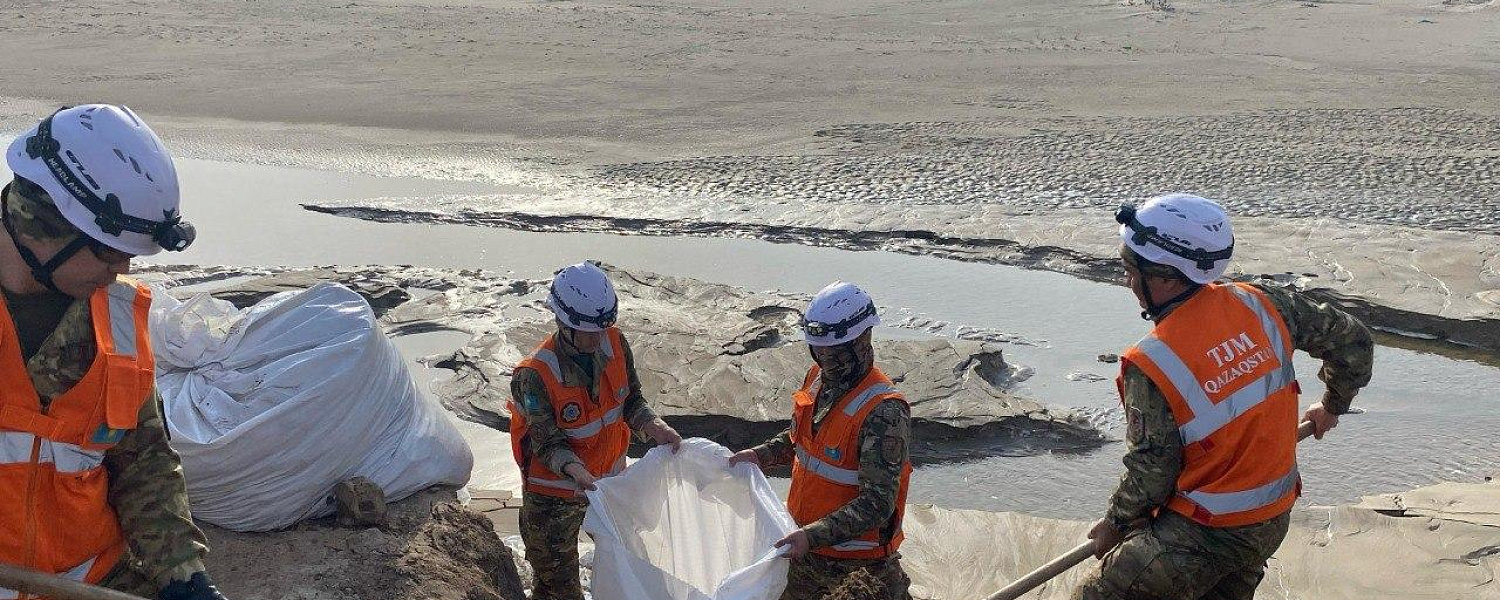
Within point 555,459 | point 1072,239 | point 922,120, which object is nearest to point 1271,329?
point 555,459

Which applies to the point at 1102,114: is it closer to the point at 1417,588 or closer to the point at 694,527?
the point at 1417,588

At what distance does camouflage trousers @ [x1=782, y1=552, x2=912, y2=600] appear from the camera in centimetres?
355

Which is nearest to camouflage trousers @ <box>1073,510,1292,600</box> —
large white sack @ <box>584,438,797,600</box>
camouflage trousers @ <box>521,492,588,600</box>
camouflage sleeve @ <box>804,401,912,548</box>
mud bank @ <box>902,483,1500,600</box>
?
camouflage sleeve @ <box>804,401,912,548</box>

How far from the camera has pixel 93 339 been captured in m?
2.25

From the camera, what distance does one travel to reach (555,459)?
3.83 meters

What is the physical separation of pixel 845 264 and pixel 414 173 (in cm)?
501

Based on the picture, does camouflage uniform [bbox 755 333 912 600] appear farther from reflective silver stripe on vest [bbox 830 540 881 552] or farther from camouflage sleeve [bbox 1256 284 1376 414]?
camouflage sleeve [bbox 1256 284 1376 414]

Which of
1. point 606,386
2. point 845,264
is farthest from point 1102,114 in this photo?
point 606,386

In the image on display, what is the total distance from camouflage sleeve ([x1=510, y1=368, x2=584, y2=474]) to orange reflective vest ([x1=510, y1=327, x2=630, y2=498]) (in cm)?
2

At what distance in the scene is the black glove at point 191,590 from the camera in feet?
7.79

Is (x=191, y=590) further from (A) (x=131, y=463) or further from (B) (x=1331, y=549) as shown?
(B) (x=1331, y=549)

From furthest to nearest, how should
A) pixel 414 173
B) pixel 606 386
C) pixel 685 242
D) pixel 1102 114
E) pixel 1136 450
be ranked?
pixel 1102 114 → pixel 414 173 → pixel 685 242 → pixel 606 386 → pixel 1136 450

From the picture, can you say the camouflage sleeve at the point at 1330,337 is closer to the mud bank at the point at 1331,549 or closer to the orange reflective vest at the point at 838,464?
the orange reflective vest at the point at 838,464

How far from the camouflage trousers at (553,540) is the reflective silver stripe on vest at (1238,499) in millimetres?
1801
